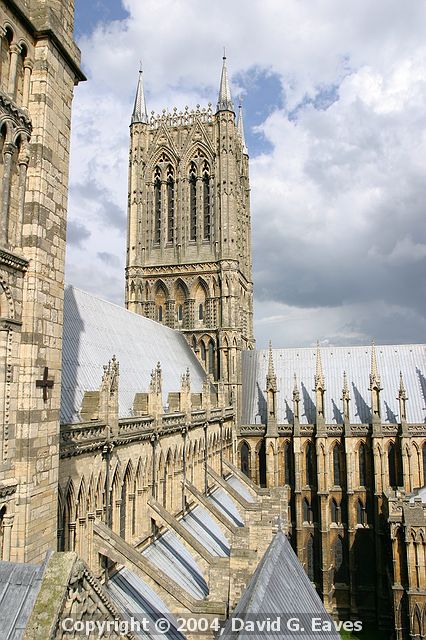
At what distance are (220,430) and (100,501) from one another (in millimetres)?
20133

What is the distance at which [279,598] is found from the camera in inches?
434

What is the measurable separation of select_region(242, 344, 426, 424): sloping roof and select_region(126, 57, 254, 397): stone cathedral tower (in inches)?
107

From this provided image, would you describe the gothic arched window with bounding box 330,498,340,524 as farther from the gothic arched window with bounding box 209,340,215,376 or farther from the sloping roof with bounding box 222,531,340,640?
the sloping roof with bounding box 222,531,340,640

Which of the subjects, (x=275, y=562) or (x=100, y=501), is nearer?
(x=275, y=562)

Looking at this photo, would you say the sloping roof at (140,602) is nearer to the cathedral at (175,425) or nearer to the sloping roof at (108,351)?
the cathedral at (175,425)

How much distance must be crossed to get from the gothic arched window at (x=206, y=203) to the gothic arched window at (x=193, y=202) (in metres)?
0.76

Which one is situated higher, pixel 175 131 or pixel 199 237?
pixel 175 131

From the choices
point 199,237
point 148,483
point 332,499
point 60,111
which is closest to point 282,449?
point 332,499

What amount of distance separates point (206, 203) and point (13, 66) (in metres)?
33.6

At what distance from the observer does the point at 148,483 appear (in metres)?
22.8

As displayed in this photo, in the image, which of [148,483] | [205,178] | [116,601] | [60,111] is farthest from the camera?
[205,178]

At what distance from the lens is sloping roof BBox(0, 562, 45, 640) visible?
21.1 feet

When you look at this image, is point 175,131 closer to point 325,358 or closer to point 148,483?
point 325,358

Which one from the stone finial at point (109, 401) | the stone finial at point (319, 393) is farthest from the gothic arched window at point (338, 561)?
the stone finial at point (109, 401)
